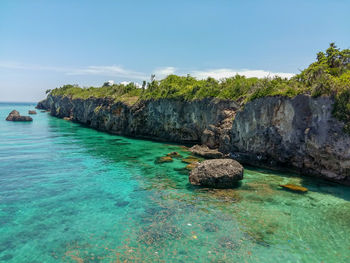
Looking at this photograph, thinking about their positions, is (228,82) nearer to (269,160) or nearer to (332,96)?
(269,160)

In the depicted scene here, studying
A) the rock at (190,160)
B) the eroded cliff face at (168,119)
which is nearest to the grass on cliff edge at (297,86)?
the eroded cliff face at (168,119)

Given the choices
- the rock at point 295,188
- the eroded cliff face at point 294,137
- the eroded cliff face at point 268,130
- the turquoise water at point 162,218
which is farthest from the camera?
the eroded cliff face at point 268,130

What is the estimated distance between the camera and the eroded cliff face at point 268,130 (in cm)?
1881

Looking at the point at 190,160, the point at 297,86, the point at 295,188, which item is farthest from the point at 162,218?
the point at 297,86

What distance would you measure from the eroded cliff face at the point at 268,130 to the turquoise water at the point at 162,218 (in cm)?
225

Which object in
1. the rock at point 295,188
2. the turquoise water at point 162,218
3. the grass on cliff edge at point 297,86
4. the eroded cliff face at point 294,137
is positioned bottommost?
the turquoise water at point 162,218

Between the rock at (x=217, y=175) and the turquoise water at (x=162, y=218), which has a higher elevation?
the rock at (x=217, y=175)

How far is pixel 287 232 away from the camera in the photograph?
1182 cm

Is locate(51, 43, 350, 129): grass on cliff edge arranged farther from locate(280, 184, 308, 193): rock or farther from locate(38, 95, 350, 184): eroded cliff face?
locate(280, 184, 308, 193): rock

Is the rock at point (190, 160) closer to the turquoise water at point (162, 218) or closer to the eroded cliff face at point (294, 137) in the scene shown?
the turquoise water at point (162, 218)

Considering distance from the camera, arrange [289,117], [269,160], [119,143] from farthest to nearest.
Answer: [119,143]
[269,160]
[289,117]

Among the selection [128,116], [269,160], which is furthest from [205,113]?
[128,116]

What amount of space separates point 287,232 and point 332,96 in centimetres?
1252

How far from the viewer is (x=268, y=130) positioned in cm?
2353
